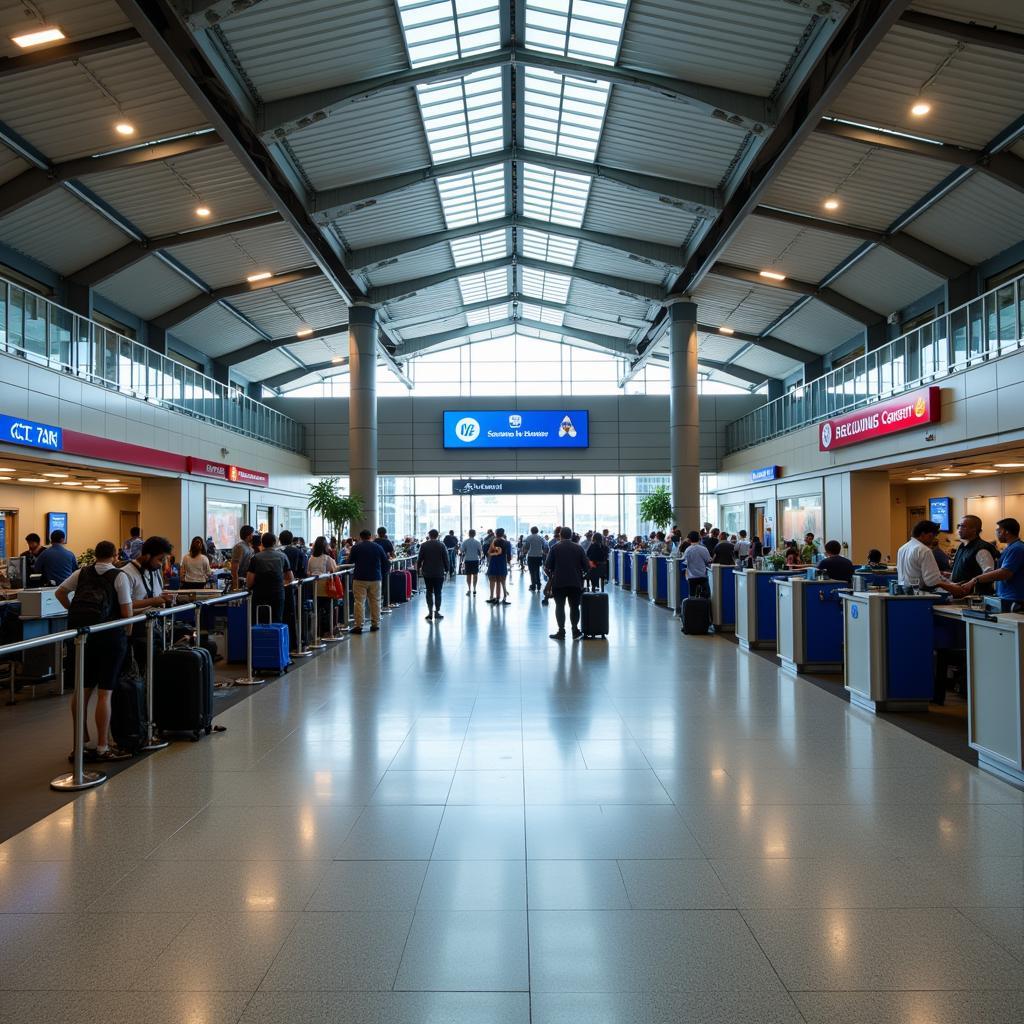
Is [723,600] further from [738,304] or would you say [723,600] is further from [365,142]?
[738,304]

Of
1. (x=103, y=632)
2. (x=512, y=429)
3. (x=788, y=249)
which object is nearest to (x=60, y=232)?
Result: (x=103, y=632)

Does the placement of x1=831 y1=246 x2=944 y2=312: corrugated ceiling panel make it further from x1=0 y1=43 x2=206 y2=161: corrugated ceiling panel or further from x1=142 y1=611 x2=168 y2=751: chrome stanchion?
x1=142 y1=611 x2=168 y2=751: chrome stanchion

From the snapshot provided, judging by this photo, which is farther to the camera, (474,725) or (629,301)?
(629,301)

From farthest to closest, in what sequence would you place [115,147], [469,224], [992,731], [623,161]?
[469,224]
[623,161]
[115,147]
[992,731]

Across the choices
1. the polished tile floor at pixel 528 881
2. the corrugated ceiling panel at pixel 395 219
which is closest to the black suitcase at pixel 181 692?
the polished tile floor at pixel 528 881

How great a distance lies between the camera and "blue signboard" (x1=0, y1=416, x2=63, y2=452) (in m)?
12.5

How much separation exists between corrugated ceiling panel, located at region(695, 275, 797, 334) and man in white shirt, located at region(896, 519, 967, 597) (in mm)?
17145

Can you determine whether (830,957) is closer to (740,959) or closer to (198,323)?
(740,959)

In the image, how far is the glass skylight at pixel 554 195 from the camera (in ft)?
66.3

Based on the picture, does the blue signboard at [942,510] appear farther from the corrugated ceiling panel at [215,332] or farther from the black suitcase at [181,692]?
the corrugated ceiling panel at [215,332]

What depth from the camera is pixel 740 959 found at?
3012 millimetres

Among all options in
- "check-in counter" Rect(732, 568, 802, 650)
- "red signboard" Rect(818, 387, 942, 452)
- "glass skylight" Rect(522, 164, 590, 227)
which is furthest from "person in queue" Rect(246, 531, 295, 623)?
"glass skylight" Rect(522, 164, 590, 227)

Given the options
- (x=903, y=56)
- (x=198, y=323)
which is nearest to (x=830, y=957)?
(x=903, y=56)

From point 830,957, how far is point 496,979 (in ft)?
4.17
